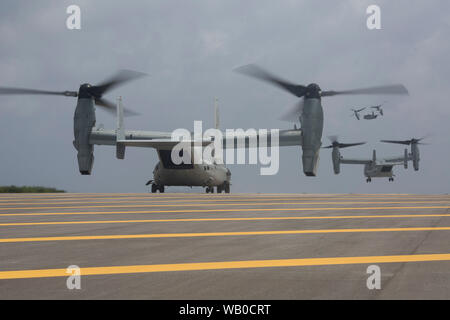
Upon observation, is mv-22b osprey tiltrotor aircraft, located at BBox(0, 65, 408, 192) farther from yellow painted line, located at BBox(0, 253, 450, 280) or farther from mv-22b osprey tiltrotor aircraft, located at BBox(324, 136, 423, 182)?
mv-22b osprey tiltrotor aircraft, located at BBox(324, 136, 423, 182)

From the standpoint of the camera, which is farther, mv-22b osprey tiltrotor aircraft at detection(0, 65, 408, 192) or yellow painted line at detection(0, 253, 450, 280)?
mv-22b osprey tiltrotor aircraft at detection(0, 65, 408, 192)

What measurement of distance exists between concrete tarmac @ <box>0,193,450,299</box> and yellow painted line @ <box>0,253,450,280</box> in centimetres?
1

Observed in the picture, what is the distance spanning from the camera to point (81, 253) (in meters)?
8.66

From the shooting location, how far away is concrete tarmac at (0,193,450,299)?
5785 millimetres

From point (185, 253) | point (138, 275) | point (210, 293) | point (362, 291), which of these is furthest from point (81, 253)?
point (362, 291)

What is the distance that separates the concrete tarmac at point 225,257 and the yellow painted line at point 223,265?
0.04 ft

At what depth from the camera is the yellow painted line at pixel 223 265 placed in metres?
6.85

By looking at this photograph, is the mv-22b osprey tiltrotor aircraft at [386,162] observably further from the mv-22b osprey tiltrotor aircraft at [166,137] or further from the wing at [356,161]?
the mv-22b osprey tiltrotor aircraft at [166,137]

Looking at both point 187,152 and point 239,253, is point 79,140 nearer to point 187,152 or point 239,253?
point 187,152

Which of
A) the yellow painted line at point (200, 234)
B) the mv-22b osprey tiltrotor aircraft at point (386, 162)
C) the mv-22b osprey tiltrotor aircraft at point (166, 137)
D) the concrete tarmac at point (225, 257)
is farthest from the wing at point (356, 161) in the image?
the yellow painted line at point (200, 234)

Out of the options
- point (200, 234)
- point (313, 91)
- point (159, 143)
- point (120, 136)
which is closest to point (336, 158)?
point (313, 91)

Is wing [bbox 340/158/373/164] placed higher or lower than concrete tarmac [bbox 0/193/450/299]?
higher

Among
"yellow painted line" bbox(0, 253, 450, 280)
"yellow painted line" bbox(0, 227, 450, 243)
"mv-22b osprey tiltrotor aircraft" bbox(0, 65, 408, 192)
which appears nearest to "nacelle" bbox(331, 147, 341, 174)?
"mv-22b osprey tiltrotor aircraft" bbox(0, 65, 408, 192)
